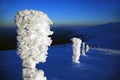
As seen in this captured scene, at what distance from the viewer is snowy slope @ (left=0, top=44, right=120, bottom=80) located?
3.70 meters

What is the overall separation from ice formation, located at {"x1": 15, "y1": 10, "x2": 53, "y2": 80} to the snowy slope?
15cm

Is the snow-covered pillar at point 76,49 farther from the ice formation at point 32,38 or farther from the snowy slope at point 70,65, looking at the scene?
the ice formation at point 32,38

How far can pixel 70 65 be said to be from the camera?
3.74 metres

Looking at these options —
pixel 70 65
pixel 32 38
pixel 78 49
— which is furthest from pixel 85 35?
pixel 32 38

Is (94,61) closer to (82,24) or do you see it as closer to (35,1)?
(82,24)

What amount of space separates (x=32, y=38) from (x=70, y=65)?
A: 1.57ft

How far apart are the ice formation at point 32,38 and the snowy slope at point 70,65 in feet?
0.48

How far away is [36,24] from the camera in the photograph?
352cm

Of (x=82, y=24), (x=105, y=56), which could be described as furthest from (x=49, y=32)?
(x=105, y=56)

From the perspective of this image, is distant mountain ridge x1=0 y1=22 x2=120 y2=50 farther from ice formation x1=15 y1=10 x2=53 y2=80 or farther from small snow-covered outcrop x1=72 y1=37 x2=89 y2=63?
ice formation x1=15 y1=10 x2=53 y2=80

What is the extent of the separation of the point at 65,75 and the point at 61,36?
37 cm

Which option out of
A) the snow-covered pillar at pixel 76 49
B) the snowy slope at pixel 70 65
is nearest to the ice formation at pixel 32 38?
the snowy slope at pixel 70 65

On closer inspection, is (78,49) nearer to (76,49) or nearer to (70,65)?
(76,49)

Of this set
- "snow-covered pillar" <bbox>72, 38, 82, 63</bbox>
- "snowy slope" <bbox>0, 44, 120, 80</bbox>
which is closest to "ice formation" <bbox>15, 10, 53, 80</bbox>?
"snowy slope" <bbox>0, 44, 120, 80</bbox>
